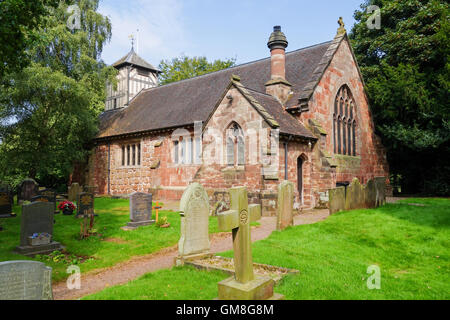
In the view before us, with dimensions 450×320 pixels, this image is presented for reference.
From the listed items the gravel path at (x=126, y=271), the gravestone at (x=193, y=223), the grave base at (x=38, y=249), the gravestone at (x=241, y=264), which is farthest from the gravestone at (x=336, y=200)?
the grave base at (x=38, y=249)

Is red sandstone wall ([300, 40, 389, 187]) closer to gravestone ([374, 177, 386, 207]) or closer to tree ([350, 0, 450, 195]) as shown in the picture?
tree ([350, 0, 450, 195])

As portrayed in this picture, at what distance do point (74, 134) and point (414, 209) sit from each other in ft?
69.7

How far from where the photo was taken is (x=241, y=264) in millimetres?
4512

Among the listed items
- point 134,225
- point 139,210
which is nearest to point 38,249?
point 134,225

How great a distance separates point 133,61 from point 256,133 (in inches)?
984

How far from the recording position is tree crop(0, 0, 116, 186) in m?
20.3

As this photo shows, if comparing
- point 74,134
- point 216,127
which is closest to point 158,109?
point 74,134

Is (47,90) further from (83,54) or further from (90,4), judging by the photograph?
(90,4)

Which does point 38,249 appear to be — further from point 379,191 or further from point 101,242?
point 379,191

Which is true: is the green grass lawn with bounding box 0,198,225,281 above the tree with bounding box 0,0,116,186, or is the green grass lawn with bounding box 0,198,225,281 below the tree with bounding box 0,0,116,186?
below

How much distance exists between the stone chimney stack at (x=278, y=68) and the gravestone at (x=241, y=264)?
46.0ft

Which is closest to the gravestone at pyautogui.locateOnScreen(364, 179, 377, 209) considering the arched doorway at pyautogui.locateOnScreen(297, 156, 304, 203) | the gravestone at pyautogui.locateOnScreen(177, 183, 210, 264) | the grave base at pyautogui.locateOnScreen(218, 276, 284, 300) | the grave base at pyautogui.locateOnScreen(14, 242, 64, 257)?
the arched doorway at pyautogui.locateOnScreen(297, 156, 304, 203)

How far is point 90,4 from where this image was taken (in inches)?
1075

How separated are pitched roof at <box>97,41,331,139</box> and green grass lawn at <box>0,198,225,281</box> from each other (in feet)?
24.8
